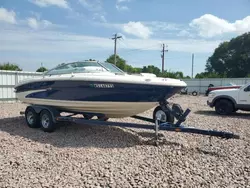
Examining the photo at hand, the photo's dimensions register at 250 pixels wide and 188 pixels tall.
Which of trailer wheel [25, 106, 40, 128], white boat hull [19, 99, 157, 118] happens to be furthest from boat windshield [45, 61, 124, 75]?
trailer wheel [25, 106, 40, 128]

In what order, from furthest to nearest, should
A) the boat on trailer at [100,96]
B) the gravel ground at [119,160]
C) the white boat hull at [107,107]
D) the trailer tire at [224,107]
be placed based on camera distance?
the trailer tire at [224,107] < the white boat hull at [107,107] < the boat on trailer at [100,96] < the gravel ground at [119,160]

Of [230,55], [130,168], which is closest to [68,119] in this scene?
[130,168]

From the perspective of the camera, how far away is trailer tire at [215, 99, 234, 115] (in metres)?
9.71

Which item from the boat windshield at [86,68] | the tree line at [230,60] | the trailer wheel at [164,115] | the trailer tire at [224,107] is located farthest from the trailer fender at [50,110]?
the tree line at [230,60]

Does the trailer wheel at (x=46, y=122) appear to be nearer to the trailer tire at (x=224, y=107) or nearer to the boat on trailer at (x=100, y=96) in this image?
the boat on trailer at (x=100, y=96)

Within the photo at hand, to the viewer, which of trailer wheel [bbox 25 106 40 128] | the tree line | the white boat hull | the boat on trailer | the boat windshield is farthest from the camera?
the tree line

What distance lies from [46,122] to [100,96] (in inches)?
67.6

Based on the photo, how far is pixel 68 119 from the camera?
5691 mm

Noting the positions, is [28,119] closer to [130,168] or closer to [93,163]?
[93,163]

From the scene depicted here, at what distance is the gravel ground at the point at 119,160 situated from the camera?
3.22 m

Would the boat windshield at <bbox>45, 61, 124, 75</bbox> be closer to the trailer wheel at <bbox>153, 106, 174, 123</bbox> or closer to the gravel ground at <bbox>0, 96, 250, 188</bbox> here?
the trailer wheel at <bbox>153, 106, 174, 123</bbox>

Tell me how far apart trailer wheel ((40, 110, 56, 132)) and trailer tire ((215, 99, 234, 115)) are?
23.0 ft

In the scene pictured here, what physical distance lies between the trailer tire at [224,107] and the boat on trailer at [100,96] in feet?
15.5

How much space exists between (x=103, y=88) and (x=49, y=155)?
189cm
